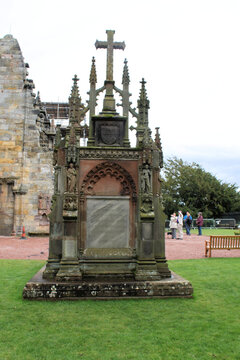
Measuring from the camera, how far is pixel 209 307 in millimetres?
6445

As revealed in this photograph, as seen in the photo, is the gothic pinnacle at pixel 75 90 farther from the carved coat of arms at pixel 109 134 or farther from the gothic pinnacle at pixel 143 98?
the gothic pinnacle at pixel 143 98

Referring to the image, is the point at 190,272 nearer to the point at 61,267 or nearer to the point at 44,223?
the point at 61,267

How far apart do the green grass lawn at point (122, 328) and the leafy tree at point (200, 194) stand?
41134mm

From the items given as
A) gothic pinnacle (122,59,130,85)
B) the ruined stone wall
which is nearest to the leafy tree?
the ruined stone wall

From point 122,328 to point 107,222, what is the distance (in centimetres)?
288

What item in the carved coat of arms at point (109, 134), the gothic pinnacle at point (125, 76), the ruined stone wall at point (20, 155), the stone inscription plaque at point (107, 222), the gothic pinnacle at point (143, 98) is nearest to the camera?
the stone inscription plaque at point (107, 222)

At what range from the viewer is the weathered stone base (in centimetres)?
674

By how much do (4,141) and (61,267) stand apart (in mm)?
18998

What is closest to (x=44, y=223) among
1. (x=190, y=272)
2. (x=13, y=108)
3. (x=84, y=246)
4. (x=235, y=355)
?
(x=13, y=108)

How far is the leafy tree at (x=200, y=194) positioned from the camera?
48.6 metres

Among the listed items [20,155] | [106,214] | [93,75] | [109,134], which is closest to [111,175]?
[106,214]

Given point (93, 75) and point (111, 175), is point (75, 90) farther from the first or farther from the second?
point (111, 175)

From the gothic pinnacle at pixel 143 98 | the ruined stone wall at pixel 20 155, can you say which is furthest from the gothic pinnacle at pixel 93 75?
the ruined stone wall at pixel 20 155

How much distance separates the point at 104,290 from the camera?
683 centimetres
